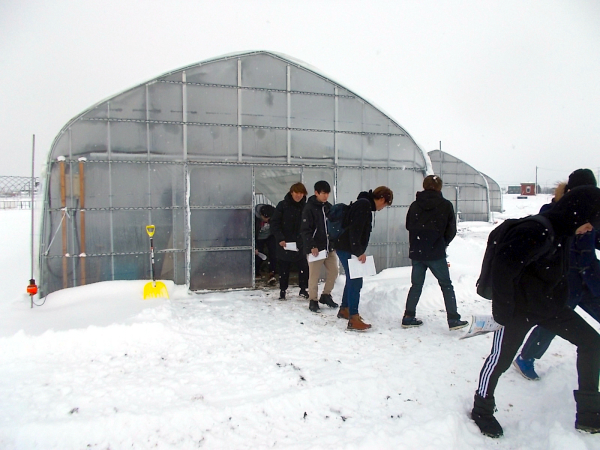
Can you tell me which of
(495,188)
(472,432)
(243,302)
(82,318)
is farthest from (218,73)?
(495,188)

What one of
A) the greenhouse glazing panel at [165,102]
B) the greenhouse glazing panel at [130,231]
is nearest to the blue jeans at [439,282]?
the greenhouse glazing panel at [130,231]

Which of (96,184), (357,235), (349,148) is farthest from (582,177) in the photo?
(96,184)

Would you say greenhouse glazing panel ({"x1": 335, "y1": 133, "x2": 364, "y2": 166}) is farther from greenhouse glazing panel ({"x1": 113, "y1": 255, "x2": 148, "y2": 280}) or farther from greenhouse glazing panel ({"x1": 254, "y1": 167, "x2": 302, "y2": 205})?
greenhouse glazing panel ({"x1": 113, "y1": 255, "x2": 148, "y2": 280})

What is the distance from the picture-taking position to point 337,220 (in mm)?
5035

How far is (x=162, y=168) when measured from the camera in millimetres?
6656

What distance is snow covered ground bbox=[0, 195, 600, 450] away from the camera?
2.72 metres

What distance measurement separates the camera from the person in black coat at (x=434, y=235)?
4.66m

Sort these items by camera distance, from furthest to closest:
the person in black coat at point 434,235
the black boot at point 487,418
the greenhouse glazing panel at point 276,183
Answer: the greenhouse glazing panel at point 276,183
the person in black coat at point 434,235
the black boot at point 487,418

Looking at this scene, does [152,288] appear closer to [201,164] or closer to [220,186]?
[220,186]

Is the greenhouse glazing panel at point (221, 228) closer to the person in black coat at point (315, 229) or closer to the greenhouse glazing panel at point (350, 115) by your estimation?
the person in black coat at point (315, 229)

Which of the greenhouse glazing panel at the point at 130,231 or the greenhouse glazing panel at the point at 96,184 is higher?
the greenhouse glazing panel at the point at 96,184

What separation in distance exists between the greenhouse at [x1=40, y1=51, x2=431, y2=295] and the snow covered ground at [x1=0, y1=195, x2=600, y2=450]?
113 cm

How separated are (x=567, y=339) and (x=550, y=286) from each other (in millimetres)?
430

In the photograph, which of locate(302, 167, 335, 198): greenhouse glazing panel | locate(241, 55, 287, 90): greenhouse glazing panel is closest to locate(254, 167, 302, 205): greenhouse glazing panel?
locate(302, 167, 335, 198): greenhouse glazing panel
